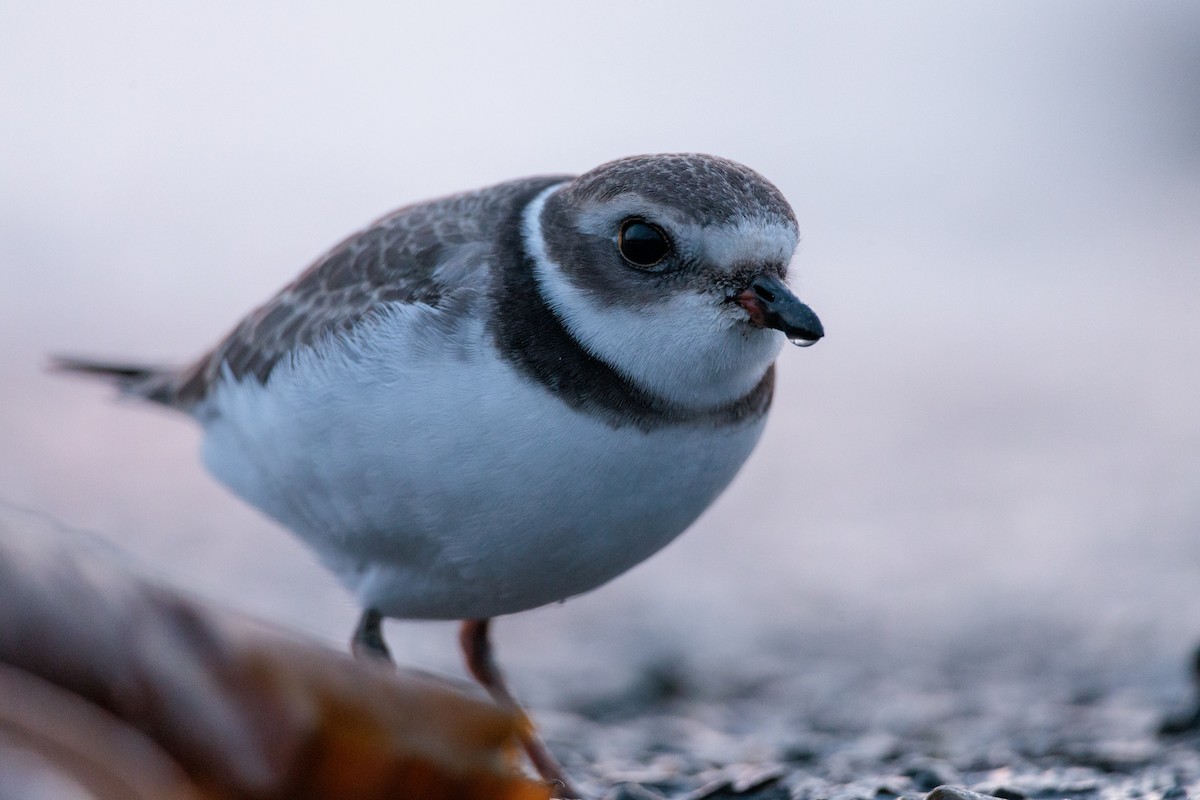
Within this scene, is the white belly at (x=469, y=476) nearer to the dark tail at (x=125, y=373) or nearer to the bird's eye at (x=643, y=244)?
the bird's eye at (x=643, y=244)

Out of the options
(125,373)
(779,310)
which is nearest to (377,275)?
(779,310)

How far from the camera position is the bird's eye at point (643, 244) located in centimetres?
366

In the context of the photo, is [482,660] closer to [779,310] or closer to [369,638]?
[369,638]

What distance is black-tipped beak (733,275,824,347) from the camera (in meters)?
3.49

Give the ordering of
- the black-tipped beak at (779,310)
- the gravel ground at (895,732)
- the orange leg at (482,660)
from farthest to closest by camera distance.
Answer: the orange leg at (482,660), the gravel ground at (895,732), the black-tipped beak at (779,310)

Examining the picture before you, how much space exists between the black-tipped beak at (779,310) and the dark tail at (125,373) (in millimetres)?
2821

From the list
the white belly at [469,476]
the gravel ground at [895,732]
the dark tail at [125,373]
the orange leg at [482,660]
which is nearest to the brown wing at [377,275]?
the white belly at [469,476]

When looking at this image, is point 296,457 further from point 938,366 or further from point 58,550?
point 938,366

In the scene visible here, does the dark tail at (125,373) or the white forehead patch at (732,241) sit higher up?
the dark tail at (125,373)

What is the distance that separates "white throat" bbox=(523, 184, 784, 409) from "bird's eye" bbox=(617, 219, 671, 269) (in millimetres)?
114

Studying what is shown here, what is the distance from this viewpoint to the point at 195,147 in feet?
56.4

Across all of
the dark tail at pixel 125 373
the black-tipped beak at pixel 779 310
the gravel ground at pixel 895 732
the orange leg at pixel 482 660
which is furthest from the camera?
the dark tail at pixel 125 373

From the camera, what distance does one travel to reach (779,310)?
3518mm

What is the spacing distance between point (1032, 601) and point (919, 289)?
6.78 m
